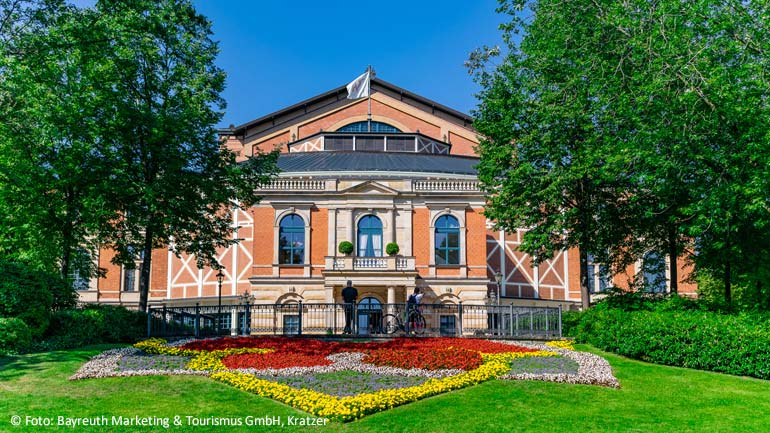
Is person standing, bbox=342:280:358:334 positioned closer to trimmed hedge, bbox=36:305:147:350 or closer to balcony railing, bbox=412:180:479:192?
trimmed hedge, bbox=36:305:147:350

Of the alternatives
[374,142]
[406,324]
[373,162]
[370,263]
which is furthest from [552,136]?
[374,142]

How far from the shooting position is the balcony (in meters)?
33.5

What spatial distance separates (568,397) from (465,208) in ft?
80.4

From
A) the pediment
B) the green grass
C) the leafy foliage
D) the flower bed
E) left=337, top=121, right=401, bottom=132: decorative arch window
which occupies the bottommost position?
the green grass

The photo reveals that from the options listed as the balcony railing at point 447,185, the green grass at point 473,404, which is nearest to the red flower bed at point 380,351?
the green grass at point 473,404

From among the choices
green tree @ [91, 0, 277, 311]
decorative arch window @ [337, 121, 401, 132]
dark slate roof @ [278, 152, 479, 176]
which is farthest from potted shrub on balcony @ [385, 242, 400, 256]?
decorative arch window @ [337, 121, 401, 132]

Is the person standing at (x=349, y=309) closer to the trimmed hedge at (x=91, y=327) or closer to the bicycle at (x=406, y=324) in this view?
the bicycle at (x=406, y=324)

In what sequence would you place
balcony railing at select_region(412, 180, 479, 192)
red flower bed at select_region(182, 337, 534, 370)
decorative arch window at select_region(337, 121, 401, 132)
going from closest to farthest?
red flower bed at select_region(182, 337, 534, 370) → balcony railing at select_region(412, 180, 479, 192) → decorative arch window at select_region(337, 121, 401, 132)

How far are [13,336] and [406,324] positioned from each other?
1211 centimetres

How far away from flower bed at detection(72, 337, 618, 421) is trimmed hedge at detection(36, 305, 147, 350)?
1454 millimetres

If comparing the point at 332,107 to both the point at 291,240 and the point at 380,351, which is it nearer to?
the point at 291,240

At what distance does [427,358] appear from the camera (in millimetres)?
14734

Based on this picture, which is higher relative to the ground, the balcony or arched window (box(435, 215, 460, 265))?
arched window (box(435, 215, 460, 265))

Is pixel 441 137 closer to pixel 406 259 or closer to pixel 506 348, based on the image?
pixel 406 259
